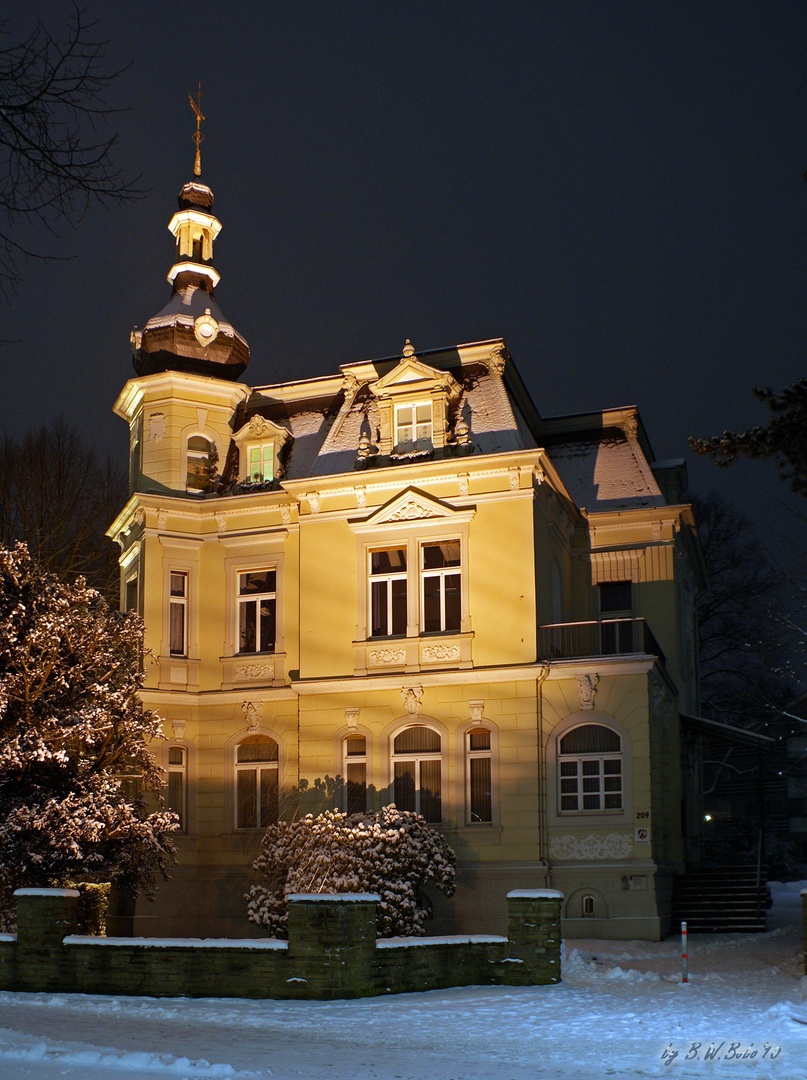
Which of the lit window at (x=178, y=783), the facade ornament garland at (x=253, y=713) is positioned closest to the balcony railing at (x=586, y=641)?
the facade ornament garland at (x=253, y=713)

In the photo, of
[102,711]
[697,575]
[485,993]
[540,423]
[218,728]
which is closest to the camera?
[485,993]

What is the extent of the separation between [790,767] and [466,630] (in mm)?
18194

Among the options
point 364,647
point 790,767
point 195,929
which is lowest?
point 195,929

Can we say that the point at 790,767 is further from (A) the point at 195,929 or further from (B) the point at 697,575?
(A) the point at 195,929

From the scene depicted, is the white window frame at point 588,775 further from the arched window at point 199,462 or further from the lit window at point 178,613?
the arched window at point 199,462

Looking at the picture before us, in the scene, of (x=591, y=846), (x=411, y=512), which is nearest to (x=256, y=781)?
(x=411, y=512)

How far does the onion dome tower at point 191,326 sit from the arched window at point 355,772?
9500 mm

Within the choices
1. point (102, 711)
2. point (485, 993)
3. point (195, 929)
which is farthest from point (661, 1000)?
point (195, 929)

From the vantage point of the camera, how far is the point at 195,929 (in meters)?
24.4

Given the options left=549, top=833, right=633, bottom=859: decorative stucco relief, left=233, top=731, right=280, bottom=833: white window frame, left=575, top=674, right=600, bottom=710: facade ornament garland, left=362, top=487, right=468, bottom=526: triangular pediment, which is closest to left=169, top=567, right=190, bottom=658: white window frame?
left=233, top=731, right=280, bottom=833: white window frame

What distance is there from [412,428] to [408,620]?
4.19m

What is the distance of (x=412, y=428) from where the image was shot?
2556cm

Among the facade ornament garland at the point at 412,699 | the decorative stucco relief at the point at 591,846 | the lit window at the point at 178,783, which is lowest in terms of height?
the decorative stucco relief at the point at 591,846

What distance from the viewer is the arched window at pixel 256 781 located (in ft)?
83.3
